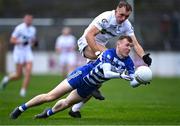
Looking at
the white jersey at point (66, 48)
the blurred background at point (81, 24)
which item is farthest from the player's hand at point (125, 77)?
the blurred background at point (81, 24)

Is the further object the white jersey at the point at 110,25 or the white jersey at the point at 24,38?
the white jersey at the point at 24,38

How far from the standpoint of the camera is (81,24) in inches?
1678

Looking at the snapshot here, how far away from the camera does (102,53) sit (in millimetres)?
14641

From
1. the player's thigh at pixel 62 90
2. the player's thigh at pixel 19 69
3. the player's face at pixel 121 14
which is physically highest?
the player's face at pixel 121 14

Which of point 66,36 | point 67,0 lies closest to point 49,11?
point 67,0

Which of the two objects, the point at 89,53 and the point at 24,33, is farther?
the point at 24,33

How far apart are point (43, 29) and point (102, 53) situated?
28722 mm

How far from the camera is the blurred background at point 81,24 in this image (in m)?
40.9

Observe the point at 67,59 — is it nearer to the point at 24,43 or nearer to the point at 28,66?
the point at 24,43

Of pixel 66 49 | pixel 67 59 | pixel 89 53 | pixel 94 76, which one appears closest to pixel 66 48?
pixel 66 49

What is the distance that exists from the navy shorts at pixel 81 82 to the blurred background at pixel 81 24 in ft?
81.8

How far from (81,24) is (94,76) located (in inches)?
1107

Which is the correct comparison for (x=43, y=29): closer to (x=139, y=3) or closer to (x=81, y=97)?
(x=139, y=3)

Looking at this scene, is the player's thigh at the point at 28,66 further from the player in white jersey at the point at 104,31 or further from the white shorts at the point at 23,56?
the player in white jersey at the point at 104,31
